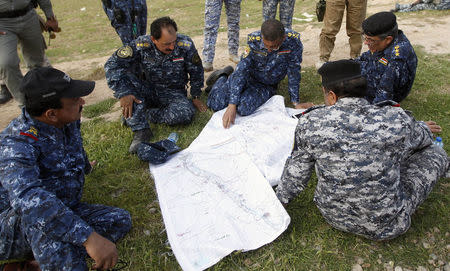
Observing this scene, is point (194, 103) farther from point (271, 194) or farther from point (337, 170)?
point (337, 170)

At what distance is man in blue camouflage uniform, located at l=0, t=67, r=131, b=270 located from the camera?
1.60 metres

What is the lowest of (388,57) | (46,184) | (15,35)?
(46,184)

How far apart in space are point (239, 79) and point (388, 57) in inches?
62.8

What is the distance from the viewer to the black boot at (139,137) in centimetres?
319

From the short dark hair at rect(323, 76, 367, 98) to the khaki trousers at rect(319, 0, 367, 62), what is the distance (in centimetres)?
309

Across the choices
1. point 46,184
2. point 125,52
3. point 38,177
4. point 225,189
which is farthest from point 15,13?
point 225,189

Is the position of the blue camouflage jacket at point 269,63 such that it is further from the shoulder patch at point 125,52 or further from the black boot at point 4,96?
the black boot at point 4,96

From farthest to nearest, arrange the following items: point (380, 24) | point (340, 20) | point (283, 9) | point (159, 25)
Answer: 1. point (283, 9)
2. point (340, 20)
3. point (159, 25)
4. point (380, 24)

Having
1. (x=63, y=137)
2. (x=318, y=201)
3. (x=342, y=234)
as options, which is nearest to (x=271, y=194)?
(x=318, y=201)

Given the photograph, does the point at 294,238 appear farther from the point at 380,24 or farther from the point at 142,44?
the point at 142,44

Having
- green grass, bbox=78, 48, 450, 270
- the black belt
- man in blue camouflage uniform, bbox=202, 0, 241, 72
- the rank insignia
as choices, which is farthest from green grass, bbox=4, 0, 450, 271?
the black belt

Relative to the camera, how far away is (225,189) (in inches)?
101

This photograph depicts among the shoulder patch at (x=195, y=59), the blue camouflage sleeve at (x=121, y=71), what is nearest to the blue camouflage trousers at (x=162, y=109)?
the blue camouflage sleeve at (x=121, y=71)

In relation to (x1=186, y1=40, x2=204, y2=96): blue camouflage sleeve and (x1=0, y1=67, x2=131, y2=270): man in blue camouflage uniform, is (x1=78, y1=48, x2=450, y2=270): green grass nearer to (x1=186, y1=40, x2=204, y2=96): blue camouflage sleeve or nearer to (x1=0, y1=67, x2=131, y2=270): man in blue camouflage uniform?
(x1=0, y1=67, x2=131, y2=270): man in blue camouflage uniform
